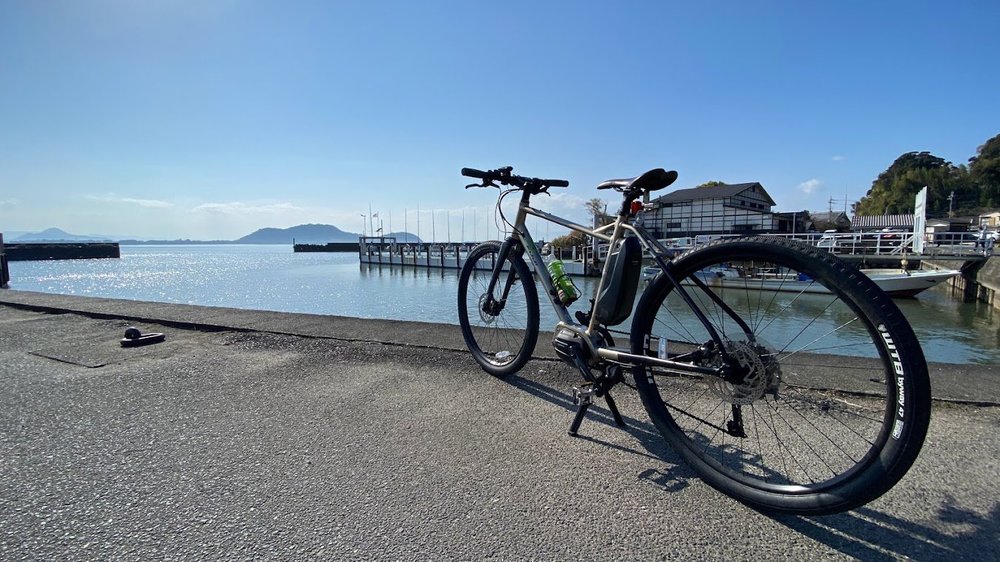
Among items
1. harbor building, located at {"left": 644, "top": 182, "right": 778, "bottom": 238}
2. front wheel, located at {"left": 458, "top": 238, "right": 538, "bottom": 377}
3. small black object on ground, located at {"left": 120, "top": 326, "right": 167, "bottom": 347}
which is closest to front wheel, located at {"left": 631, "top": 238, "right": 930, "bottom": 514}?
front wheel, located at {"left": 458, "top": 238, "right": 538, "bottom": 377}

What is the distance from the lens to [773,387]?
1.69 metres

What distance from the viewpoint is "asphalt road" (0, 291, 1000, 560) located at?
1416 mm

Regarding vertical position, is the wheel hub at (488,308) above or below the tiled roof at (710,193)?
below

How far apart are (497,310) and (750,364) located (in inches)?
75.8

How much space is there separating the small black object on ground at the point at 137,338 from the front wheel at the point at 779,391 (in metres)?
4.46

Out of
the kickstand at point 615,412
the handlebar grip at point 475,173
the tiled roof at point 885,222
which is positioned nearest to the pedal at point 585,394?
the kickstand at point 615,412

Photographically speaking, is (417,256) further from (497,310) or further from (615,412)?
(615,412)

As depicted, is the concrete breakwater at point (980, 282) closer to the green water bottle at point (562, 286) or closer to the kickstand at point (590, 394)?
the green water bottle at point (562, 286)

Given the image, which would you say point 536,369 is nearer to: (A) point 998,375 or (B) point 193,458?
(B) point 193,458

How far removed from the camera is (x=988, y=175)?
54.8 metres

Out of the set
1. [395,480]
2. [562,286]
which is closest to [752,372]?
[562,286]

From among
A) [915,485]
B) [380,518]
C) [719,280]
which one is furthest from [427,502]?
[915,485]

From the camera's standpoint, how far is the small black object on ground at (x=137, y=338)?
160 inches

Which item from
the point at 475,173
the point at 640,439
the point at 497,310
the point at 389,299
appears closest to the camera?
the point at 640,439
